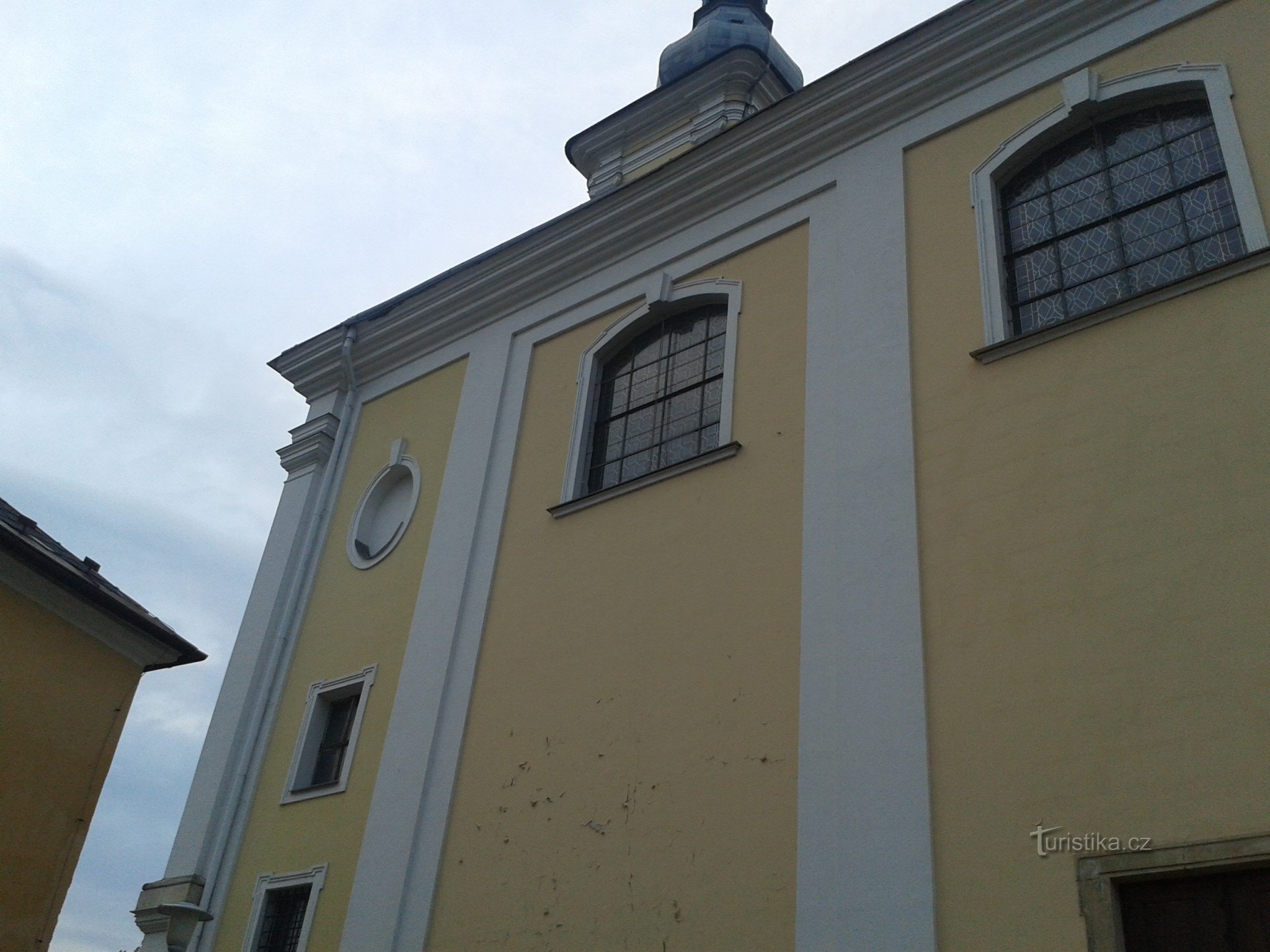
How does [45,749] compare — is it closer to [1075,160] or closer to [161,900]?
[161,900]

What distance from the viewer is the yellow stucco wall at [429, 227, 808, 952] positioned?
7633 mm

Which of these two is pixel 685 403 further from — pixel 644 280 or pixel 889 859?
pixel 889 859

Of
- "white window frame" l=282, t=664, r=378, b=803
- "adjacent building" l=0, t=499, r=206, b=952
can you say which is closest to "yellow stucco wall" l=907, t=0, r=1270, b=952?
"white window frame" l=282, t=664, r=378, b=803

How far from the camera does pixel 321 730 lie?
1111cm

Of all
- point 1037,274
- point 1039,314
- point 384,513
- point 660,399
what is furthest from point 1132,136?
point 384,513

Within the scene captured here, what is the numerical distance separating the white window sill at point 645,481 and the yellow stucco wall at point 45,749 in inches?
141

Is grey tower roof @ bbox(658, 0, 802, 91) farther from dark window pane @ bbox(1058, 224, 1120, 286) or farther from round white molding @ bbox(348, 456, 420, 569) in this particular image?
dark window pane @ bbox(1058, 224, 1120, 286)

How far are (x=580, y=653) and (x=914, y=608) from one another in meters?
2.72

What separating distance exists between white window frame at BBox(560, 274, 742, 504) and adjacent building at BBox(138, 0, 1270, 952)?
43mm

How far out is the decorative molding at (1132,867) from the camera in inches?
223

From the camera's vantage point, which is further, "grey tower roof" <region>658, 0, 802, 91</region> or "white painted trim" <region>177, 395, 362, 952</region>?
"grey tower roof" <region>658, 0, 802, 91</region>

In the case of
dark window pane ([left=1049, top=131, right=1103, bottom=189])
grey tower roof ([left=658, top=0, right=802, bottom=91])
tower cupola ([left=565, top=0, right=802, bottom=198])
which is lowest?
dark window pane ([left=1049, top=131, right=1103, bottom=189])

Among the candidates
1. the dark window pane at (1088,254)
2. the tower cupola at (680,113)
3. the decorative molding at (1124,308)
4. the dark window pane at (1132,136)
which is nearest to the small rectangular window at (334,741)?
the decorative molding at (1124,308)

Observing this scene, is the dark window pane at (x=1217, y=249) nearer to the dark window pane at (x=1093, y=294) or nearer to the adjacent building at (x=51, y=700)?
the dark window pane at (x=1093, y=294)
